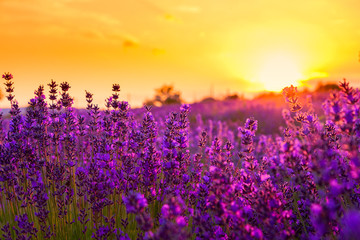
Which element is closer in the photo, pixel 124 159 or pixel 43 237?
pixel 43 237

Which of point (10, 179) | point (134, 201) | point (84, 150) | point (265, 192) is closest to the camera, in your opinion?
point (134, 201)

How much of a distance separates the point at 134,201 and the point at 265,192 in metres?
0.99

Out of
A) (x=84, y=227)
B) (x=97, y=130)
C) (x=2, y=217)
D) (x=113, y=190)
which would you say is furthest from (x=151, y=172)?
(x=2, y=217)

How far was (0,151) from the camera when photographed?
11.9 ft

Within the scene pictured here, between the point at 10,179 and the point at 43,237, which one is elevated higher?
the point at 10,179

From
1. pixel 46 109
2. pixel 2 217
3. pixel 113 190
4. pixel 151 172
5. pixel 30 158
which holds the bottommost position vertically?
pixel 2 217

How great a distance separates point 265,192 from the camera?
2.30 m

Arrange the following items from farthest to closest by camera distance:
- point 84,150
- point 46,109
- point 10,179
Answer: point 84,150 → point 46,109 → point 10,179

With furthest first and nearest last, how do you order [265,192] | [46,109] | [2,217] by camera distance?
1. [2,217]
2. [46,109]
3. [265,192]

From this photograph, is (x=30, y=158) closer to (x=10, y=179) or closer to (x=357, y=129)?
(x=10, y=179)

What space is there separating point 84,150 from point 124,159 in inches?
66.1

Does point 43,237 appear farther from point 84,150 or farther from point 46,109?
point 84,150

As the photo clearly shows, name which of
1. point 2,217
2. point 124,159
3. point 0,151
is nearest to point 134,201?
point 124,159

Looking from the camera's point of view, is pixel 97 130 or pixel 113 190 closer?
pixel 113 190
